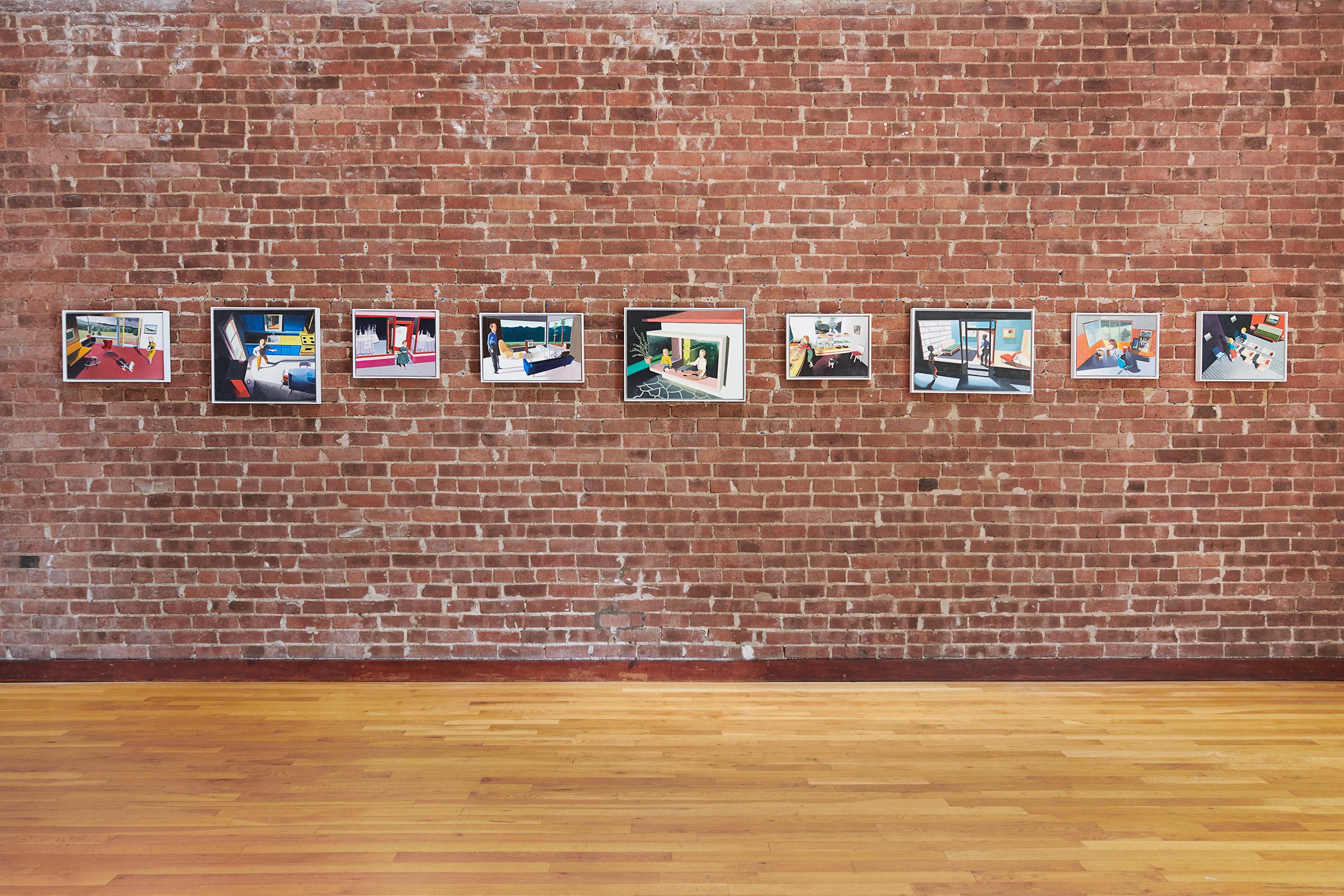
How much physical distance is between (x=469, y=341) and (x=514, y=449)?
59 centimetres

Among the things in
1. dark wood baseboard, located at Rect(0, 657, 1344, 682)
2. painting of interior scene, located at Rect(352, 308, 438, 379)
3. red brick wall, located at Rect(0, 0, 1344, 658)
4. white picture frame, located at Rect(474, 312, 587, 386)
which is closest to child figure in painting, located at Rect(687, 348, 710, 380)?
red brick wall, located at Rect(0, 0, 1344, 658)

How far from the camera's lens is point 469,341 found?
13.7ft

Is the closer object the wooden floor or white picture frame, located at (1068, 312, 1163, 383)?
the wooden floor

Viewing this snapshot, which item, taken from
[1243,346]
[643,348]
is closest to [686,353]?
[643,348]

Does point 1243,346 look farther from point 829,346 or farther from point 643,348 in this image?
point 643,348

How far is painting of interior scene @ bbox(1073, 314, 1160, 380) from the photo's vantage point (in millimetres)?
4188

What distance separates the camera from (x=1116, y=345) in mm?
4191

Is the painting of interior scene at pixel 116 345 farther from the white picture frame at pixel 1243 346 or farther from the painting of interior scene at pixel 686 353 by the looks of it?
the white picture frame at pixel 1243 346

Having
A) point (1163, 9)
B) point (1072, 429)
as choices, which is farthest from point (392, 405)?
point (1163, 9)

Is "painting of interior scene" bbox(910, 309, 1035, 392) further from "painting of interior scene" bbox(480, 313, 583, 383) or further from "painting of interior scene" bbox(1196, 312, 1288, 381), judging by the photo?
"painting of interior scene" bbox(480, 313, 583, 383)

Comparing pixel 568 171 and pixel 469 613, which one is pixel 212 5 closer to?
pixel 568 171

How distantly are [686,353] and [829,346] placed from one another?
729mm

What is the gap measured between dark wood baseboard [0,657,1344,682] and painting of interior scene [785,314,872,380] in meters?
1.48

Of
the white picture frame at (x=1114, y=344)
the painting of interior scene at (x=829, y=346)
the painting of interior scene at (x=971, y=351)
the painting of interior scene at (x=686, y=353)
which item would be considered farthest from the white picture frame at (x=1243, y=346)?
the painting of interior scene at (x=686, y=353)
